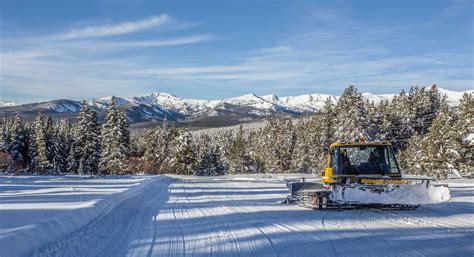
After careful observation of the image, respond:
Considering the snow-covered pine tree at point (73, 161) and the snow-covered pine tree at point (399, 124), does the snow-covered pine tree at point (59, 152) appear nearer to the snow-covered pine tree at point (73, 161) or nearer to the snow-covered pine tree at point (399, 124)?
the snow-covered pine tree at point (73, 161)

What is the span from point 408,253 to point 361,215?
5.39 metres

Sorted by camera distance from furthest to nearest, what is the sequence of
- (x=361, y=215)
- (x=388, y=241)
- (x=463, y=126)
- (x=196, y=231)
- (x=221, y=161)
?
(x=221, y=161), (x=463, y=126), (x=361, y=215), (x=196, y=231), (x=388, y=241)

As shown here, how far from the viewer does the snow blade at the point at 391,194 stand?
13.9 m

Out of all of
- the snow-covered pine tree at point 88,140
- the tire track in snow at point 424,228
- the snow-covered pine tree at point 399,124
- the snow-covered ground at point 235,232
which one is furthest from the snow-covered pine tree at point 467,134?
the snow-covered pine tree at point 88,140

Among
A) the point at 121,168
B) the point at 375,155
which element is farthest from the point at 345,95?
the point at 375,155

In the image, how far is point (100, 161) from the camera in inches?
2351

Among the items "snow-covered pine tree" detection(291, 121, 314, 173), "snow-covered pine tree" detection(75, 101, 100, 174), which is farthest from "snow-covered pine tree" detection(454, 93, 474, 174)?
"snow-covered pine tree" detection(75, 101, 100, 174)

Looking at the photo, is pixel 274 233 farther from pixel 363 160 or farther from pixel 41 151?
pixel 41 151

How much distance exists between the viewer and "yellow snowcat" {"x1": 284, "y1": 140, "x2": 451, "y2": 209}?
45.8 ft

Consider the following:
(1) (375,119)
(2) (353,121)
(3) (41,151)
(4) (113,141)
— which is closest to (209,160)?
(4) (113,141)

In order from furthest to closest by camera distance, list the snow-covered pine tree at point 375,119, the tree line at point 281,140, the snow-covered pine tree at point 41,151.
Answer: the snow-covered pine tree at point 41,151 → the snow-covered pine tree at point 375,119 → the tree line at point 281,140

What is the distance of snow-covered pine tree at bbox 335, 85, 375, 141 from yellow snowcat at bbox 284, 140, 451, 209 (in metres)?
40.2

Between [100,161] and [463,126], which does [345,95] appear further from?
[100,161]

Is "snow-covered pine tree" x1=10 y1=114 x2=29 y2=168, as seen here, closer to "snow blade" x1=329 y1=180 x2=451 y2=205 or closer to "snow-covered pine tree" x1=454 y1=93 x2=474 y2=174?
"snow-covered pine tree" x1=454 y1=93 x2=474 y2=174
